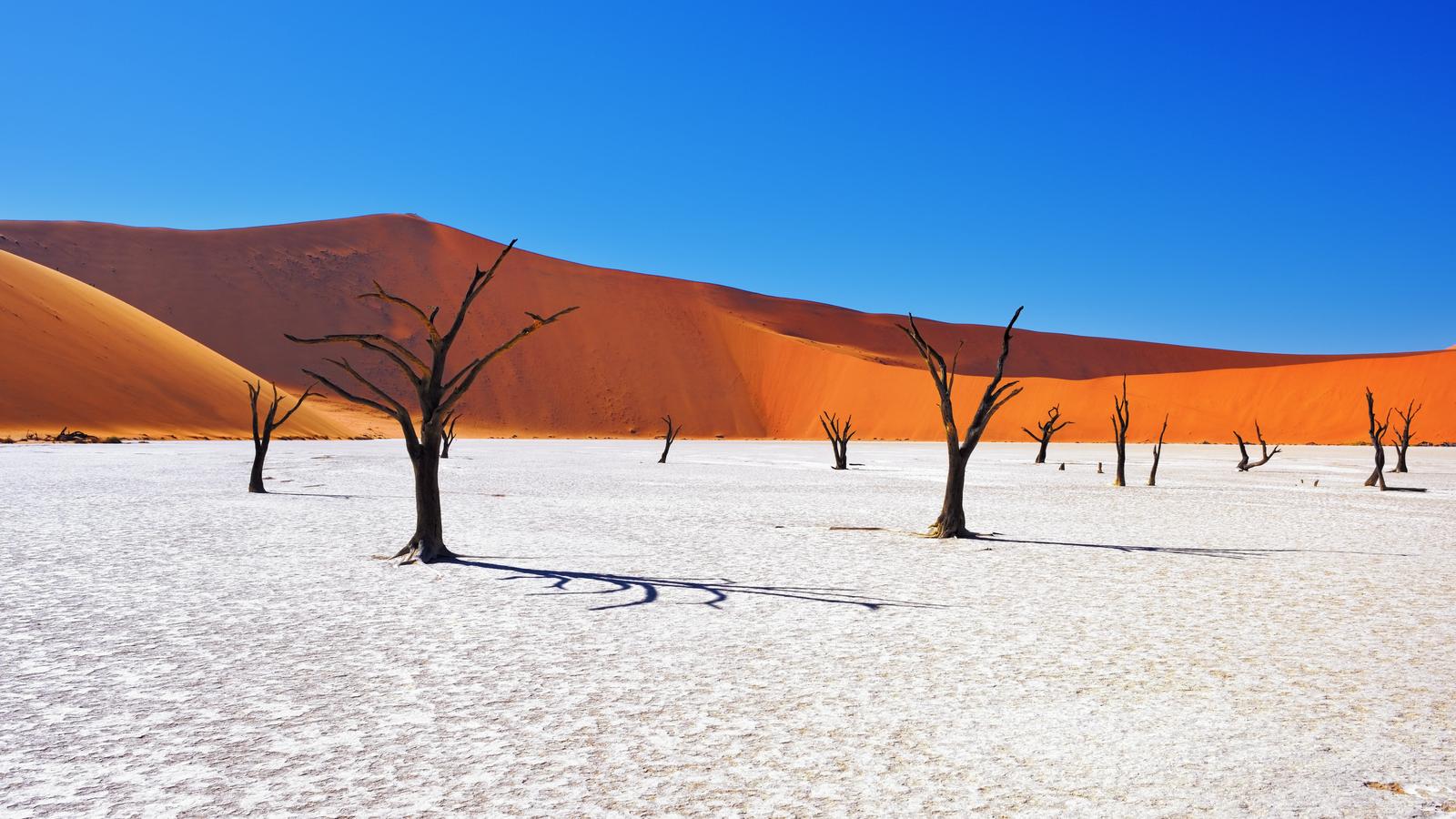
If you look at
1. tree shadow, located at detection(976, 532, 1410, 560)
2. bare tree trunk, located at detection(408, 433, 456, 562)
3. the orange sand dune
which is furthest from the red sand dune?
tree shadow, located at detection(976, 532, 1410, 560)

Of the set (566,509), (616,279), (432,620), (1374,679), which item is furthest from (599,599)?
(616,279)

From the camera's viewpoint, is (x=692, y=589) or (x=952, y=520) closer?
(x=692, y=589)

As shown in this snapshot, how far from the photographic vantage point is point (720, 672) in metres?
5.28

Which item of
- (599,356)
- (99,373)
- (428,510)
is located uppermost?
(599,356)

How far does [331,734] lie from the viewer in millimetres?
4168

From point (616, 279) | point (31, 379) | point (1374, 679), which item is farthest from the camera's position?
point (616, 279)

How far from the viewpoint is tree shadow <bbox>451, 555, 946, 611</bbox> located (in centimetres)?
737

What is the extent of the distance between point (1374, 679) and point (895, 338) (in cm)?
12134

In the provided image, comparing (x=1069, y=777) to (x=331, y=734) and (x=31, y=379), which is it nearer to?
(x=331, y=734)

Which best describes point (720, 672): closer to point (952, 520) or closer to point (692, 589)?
point (692, 589)

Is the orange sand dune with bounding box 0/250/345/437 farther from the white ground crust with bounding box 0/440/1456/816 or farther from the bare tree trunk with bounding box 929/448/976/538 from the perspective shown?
the bare tree trunk with bounding box 929/448/976/538

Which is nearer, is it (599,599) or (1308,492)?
(599,599)

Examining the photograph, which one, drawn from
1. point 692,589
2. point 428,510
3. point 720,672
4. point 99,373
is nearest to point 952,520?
point 692,589

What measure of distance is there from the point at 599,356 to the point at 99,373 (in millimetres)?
44623
